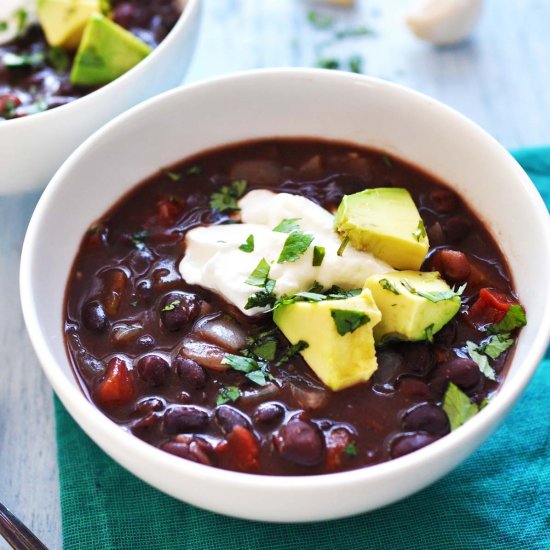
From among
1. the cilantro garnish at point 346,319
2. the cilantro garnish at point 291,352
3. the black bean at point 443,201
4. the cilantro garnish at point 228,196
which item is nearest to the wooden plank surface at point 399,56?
the cilantro garnish at point 228,196

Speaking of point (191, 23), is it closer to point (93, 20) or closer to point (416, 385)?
point (93, 20)

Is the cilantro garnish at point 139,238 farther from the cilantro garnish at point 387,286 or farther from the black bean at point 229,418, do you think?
the cilantro garnish at point 387,286

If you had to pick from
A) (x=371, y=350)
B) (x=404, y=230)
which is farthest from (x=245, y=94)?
(x=371, y=350)

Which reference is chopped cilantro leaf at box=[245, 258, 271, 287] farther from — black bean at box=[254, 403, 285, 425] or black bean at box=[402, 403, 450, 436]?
black bean at box=[402, 403, 450, 436]

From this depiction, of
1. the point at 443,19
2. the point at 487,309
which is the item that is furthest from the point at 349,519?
the point at 443,19

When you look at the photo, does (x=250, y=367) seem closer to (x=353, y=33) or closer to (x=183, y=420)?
(x=183, y=420)

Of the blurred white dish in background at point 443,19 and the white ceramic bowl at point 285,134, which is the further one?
the blurred white dish in background at point 443,19
